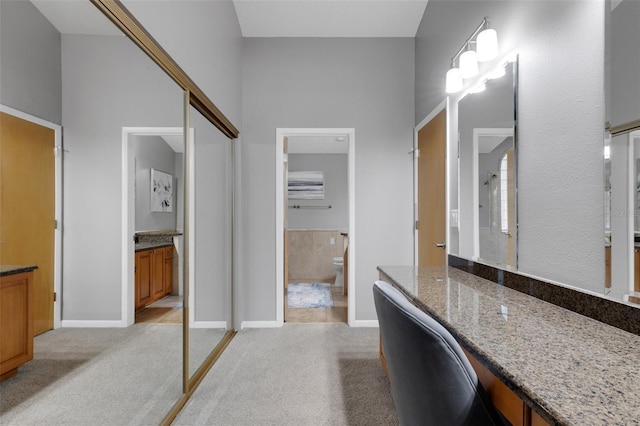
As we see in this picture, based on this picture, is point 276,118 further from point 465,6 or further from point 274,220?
point 465,6

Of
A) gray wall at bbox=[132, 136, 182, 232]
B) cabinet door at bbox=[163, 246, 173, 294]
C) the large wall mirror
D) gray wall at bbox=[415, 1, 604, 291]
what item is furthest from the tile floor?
gray wall at bbox=[415, 1, 604, 291]

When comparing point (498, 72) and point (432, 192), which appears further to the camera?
point (432, 192)

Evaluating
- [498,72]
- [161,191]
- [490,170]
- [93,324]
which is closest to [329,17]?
[498,72]

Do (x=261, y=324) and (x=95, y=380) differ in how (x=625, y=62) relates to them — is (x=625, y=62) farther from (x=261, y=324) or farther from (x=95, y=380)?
(x=261, y=324)

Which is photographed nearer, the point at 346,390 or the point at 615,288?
the point at 615,288

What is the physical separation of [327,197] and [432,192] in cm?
327

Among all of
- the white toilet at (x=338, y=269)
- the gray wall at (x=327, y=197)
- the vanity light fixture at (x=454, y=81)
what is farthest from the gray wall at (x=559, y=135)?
the gray wall at (x=327, y=197)

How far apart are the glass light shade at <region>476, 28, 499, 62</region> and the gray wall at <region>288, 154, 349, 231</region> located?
13.6 feet

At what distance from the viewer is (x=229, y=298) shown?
9.61 ft

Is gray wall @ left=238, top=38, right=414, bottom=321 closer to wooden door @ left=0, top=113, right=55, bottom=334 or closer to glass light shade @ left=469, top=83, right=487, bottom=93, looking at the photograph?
glass light shade @ left=469, top=83, right=487, bottom=93

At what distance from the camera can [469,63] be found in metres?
1.88

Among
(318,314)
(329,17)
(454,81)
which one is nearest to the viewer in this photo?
(454,81)

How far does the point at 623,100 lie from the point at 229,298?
292cm

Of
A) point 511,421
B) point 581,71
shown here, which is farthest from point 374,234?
point 511,421
